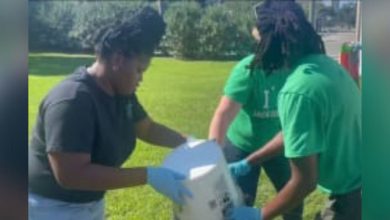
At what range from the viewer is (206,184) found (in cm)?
214

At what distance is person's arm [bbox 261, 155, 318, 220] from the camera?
2.17m

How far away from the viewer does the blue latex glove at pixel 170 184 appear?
2189 millimetres

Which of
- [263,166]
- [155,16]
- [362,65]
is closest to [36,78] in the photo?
[263,166]

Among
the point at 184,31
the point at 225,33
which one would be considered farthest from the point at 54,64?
the point at 225,33

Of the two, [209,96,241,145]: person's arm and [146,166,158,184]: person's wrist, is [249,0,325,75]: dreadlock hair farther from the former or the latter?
[146,166,158,184]: person's wrist

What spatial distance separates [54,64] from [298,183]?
13.8m

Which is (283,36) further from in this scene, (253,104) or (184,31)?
(184,31)

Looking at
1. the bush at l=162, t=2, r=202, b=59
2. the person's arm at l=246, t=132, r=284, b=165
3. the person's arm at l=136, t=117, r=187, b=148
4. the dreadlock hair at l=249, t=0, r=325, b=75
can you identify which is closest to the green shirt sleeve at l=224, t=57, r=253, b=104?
the dreadlock hair at l=249, t=0, r=325, b=75

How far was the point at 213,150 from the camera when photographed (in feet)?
7.49

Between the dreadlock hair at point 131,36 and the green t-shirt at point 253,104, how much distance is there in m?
0.88

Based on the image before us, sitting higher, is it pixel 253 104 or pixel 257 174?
pixel 253 104

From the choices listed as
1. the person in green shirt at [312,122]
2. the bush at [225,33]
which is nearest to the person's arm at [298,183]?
the person in green shirt at [312,122]

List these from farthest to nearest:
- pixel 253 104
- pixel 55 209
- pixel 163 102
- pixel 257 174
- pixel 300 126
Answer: pixel 163 102 → pixel 257 174 → pixel 253 104 → pixel 55 209 → pixel 300 126

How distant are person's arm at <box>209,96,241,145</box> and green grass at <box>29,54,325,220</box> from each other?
51 centimetres
